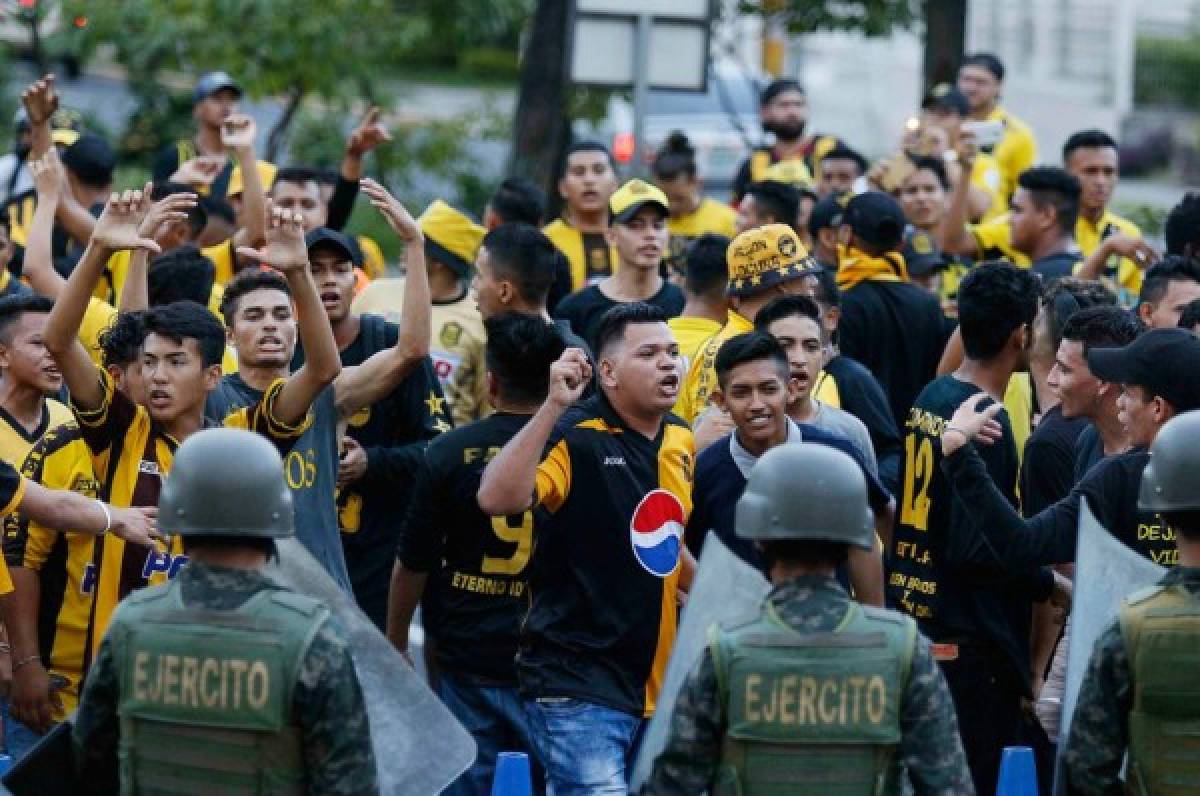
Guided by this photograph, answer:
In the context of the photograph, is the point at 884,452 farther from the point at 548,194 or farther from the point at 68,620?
the point at 548,194

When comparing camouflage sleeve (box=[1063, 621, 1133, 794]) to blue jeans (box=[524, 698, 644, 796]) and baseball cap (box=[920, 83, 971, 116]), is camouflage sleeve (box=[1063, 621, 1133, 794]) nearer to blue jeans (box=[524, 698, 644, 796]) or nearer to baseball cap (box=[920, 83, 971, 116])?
blue jeans (box=[524, 698, 644, 796])

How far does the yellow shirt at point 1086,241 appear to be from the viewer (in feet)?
40.6

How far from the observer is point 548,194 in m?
18.4

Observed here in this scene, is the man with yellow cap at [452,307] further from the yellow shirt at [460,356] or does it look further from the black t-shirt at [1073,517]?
the black t-shirt at [1073,517]

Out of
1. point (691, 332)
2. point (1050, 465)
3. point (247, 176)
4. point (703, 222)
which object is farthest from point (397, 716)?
point (703, 222)

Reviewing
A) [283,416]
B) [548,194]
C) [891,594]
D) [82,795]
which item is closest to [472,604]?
[283,416]

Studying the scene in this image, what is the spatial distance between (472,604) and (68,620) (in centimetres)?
139

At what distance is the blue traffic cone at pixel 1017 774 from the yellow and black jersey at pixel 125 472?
2756mm

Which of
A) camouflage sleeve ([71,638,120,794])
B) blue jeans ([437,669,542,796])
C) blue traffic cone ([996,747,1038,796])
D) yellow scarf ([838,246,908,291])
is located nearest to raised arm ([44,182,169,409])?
blue jeans ([437,669,542,796])

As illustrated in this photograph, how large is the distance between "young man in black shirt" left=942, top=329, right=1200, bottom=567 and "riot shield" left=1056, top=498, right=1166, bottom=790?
41.2 inches

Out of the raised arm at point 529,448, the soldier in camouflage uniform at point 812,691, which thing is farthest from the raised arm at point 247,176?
the soldier in camouflage uniform at point 812,691

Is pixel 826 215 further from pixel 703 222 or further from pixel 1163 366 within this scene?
pixel 1163 366

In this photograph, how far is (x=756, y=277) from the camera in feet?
30.6

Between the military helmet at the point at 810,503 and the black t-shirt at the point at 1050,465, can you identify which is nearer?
the military helmet at the point at 810,503
